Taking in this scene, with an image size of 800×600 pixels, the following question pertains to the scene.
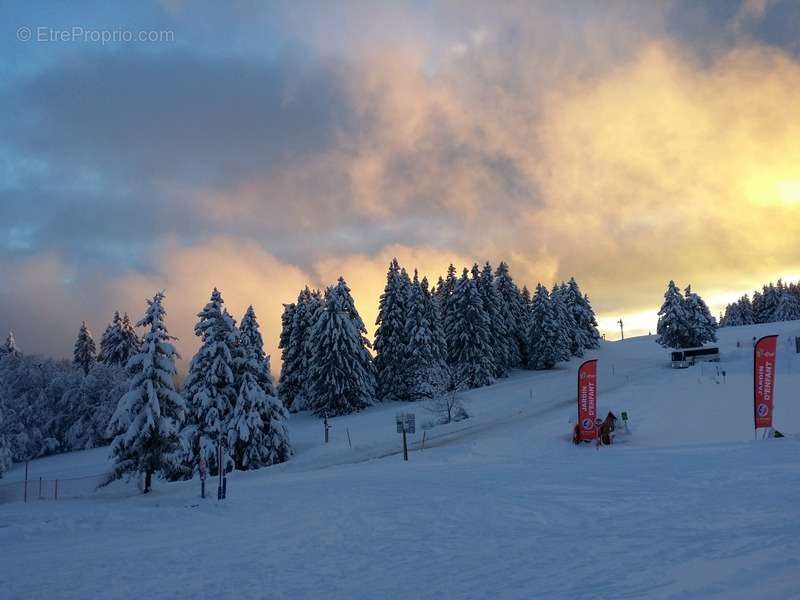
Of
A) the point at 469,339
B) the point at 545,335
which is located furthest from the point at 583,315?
the point at 469,339

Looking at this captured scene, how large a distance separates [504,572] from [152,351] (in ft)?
76.2

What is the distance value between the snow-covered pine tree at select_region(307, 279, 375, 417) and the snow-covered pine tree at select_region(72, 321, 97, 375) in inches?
1562

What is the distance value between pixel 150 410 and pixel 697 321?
65.9 metres

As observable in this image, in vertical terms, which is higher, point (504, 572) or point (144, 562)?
point (504, 572)

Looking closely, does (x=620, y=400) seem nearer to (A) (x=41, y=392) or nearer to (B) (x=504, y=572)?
(B) (x=504, y=572)

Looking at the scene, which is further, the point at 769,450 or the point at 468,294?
the point at 468,294

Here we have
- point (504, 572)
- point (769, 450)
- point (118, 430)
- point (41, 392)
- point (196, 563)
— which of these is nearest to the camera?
point (504, 572)

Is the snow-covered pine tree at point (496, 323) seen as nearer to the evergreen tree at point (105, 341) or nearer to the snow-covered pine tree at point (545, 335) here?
the snow-covered pine tree at point (545, 335)

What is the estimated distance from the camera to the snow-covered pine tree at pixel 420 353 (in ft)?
190

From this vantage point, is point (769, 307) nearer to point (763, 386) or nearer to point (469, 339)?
point (469, 339)

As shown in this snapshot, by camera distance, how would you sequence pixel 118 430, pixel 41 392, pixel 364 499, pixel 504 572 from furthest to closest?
1. pixel 41 392
2. pixel 118 430
3. pixel 364 499
4. pixel 504 572

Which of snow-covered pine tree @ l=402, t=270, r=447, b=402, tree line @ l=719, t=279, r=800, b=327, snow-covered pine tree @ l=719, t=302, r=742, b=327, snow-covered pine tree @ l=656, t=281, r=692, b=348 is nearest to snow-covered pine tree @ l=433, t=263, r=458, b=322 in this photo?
snow-covered pine tree @ l=402, t=270, r=447, b=402

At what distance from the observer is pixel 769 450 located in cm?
1980

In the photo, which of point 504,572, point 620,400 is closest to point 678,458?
point 504,572
